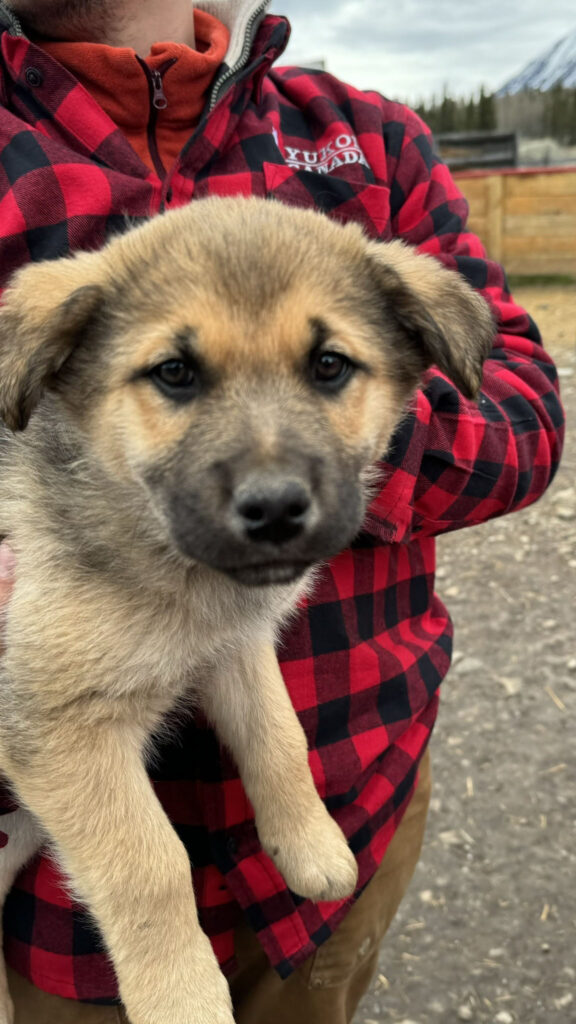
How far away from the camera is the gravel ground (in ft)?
11.1

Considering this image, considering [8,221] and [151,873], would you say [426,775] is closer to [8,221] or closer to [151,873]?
[151,873]

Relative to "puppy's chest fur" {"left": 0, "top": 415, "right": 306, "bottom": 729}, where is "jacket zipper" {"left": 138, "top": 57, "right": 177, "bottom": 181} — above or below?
above

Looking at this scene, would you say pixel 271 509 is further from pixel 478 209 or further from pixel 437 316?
pixel 478 209

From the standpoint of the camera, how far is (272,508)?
152 centimetres

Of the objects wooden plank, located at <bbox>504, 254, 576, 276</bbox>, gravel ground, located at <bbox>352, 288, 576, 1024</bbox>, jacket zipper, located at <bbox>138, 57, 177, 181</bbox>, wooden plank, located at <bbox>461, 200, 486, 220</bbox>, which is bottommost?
gravel ground, located at <bbox>352, 288, 576, 1024</bbox>

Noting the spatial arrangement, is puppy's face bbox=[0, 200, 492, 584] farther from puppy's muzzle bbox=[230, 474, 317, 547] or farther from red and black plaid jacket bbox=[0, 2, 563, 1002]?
red and black plaid jacket bbox=[0, 2, 563, 1002]

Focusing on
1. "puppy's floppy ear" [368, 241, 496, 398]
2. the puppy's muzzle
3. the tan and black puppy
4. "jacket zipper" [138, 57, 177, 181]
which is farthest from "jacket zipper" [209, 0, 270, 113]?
the puppy's muzzle

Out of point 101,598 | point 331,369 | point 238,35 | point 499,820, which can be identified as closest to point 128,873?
point 101,598

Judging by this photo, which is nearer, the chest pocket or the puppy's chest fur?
the puppy's chest fur

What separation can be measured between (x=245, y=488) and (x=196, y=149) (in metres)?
1.11

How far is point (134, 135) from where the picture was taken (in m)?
2.36

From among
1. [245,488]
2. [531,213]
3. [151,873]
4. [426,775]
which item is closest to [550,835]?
[426,775]

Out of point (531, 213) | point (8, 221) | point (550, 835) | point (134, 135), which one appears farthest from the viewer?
point (531, 213)

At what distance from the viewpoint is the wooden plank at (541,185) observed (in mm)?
13172
